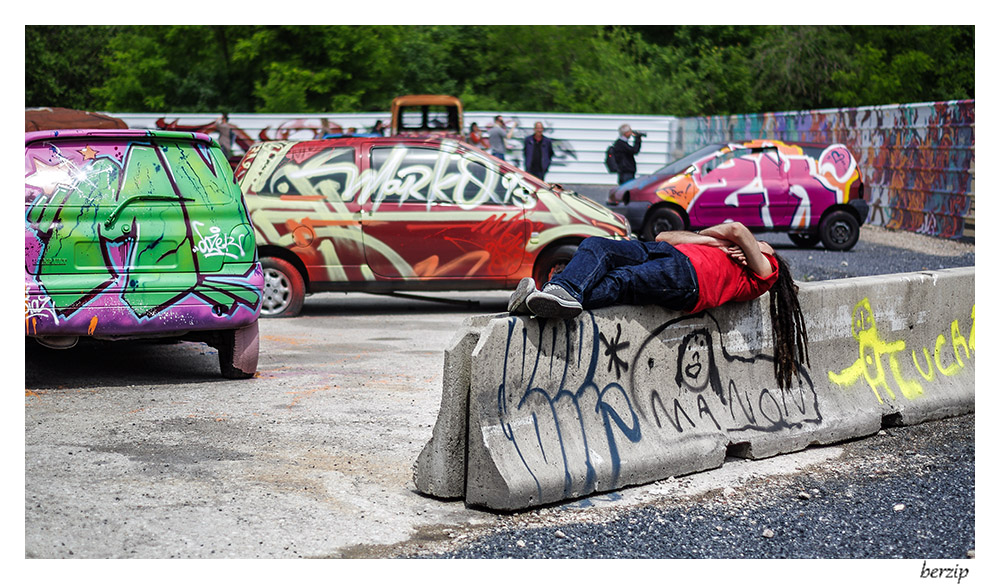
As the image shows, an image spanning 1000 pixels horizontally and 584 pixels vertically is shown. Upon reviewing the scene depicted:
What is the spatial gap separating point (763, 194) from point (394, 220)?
827cm

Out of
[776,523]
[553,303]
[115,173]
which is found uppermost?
[115,173]

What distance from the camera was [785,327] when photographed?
609cm

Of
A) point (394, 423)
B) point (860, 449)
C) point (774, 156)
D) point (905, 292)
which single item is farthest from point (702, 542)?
point (774, 156)

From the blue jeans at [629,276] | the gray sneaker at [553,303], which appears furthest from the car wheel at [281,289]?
the gray sneaker at [553,303]

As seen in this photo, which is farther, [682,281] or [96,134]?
[96,134]

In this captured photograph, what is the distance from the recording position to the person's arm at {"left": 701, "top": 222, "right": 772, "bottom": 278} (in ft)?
18.9

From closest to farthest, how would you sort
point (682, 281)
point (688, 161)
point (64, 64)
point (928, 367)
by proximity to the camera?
1. point (682, 281)
2. point (928, 367)
3. point (688, 161)
4. point (64, 64)

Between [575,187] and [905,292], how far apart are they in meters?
26.6

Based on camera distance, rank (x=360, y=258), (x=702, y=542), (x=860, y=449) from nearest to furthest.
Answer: (x=702, y=542) < (x=860, y=449) < (x=360, y=258)

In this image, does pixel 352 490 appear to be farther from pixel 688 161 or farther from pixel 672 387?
pixel 688 161

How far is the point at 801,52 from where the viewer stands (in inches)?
1419

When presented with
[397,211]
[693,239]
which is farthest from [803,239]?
[693,239]

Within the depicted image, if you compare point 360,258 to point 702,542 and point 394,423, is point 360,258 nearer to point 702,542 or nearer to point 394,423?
point 394,423

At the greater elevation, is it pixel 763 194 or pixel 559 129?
pixel 559 129
